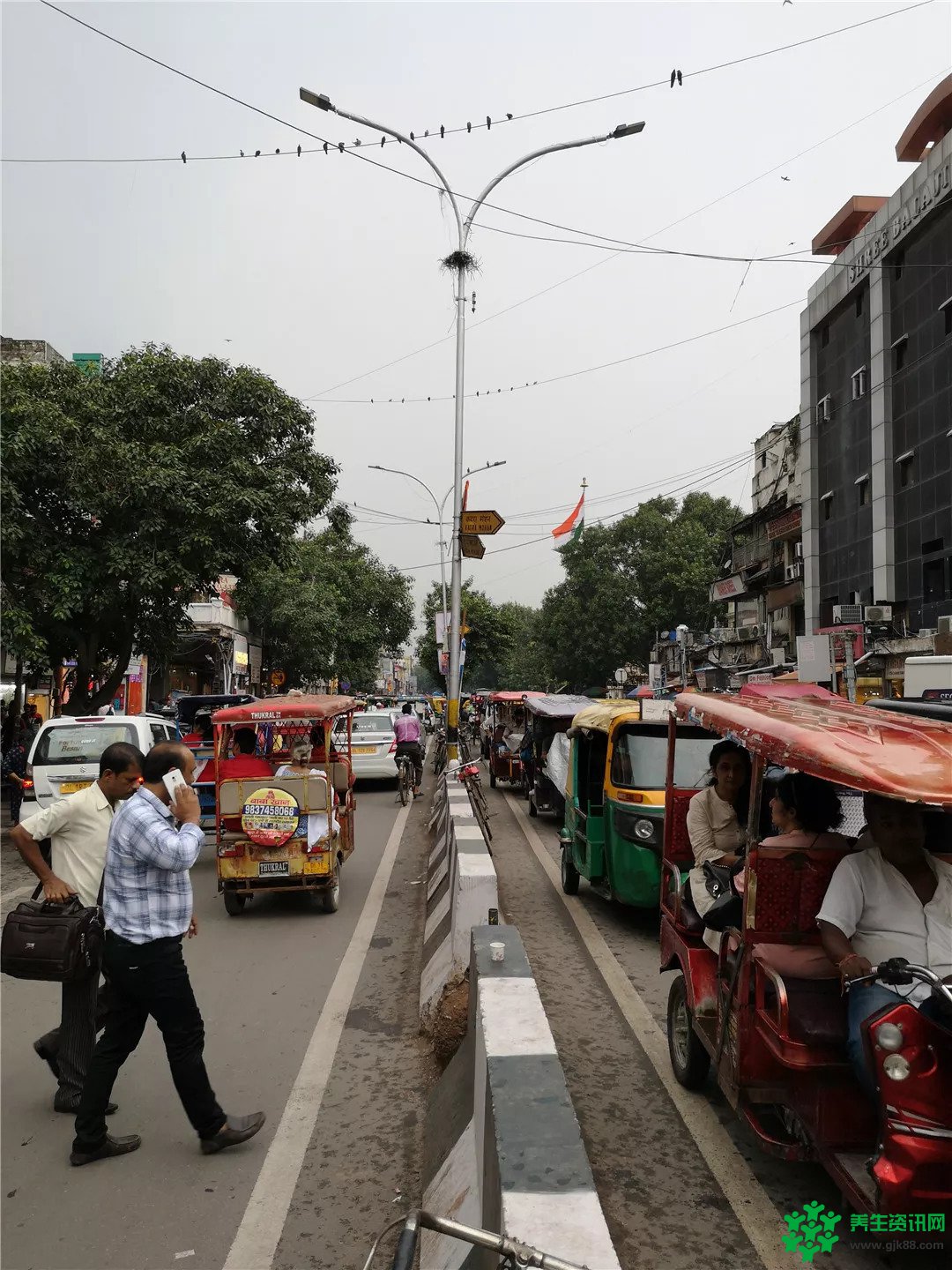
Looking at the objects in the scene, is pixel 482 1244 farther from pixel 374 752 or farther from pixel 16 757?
pixel 374 752

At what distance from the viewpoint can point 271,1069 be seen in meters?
5.09

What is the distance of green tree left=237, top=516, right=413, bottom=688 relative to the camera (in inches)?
1555

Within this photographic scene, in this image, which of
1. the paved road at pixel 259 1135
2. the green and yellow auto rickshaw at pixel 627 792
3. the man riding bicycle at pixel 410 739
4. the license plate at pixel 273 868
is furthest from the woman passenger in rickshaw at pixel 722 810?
the man riding bicycle at pixel 410 739

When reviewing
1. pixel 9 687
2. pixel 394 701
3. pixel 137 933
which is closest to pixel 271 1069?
pixel 137 933

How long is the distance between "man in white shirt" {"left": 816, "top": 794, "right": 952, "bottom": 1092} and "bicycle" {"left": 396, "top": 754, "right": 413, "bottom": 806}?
14.2 metres

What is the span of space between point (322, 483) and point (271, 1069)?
12906mm

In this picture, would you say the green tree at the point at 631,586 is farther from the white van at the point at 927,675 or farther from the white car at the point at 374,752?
the white van at the point at 927,675

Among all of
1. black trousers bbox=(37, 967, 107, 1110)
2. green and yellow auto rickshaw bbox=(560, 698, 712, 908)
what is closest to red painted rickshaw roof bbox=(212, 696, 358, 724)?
green and yellow auto rickshaw bbox=(560, 698, 712, 908)

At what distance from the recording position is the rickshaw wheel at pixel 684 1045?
461 cm

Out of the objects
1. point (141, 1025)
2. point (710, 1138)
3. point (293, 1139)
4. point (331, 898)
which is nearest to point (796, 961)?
point (710, 1138)

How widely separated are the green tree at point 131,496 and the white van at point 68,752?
7.59 feet

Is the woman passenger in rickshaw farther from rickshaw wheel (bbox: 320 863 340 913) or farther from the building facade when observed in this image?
the building facade

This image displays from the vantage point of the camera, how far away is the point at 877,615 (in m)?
24.2

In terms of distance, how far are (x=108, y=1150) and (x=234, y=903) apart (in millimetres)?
4834
